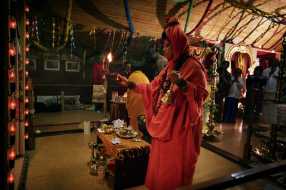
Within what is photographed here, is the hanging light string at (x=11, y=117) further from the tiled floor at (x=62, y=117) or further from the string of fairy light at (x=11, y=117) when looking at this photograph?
the tiled floor at (x=62, y=117)

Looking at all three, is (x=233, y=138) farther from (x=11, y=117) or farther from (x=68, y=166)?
(x=11, y=117)

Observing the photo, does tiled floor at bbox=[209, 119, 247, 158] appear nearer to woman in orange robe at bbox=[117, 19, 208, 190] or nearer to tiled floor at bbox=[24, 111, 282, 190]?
tiled floor at bbox=[24, 111, 282, 190]

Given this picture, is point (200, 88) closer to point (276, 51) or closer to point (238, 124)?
point (238, 124)

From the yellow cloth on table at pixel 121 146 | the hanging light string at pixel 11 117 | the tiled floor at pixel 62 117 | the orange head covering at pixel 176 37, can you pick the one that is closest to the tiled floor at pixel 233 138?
the yellow cloth on table at pixel 121 146

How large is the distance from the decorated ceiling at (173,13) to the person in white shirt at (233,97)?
1.50 meters

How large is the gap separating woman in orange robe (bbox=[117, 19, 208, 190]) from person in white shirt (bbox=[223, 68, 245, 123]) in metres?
6.86

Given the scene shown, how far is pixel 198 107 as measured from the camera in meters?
2.65

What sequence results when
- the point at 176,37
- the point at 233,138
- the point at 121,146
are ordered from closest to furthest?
the point at 176,37, the point at 121,146, the point at 233,138

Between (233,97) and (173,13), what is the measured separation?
171 inches

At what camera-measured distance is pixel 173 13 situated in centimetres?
681

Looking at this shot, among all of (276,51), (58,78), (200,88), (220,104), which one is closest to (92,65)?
(58,78)

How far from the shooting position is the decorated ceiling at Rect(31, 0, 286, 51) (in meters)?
5.86

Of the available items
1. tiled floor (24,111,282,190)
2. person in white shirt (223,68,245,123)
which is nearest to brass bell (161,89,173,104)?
tiled floor (24,111,282,190)

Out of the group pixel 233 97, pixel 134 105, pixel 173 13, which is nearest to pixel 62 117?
pixel 134 105
